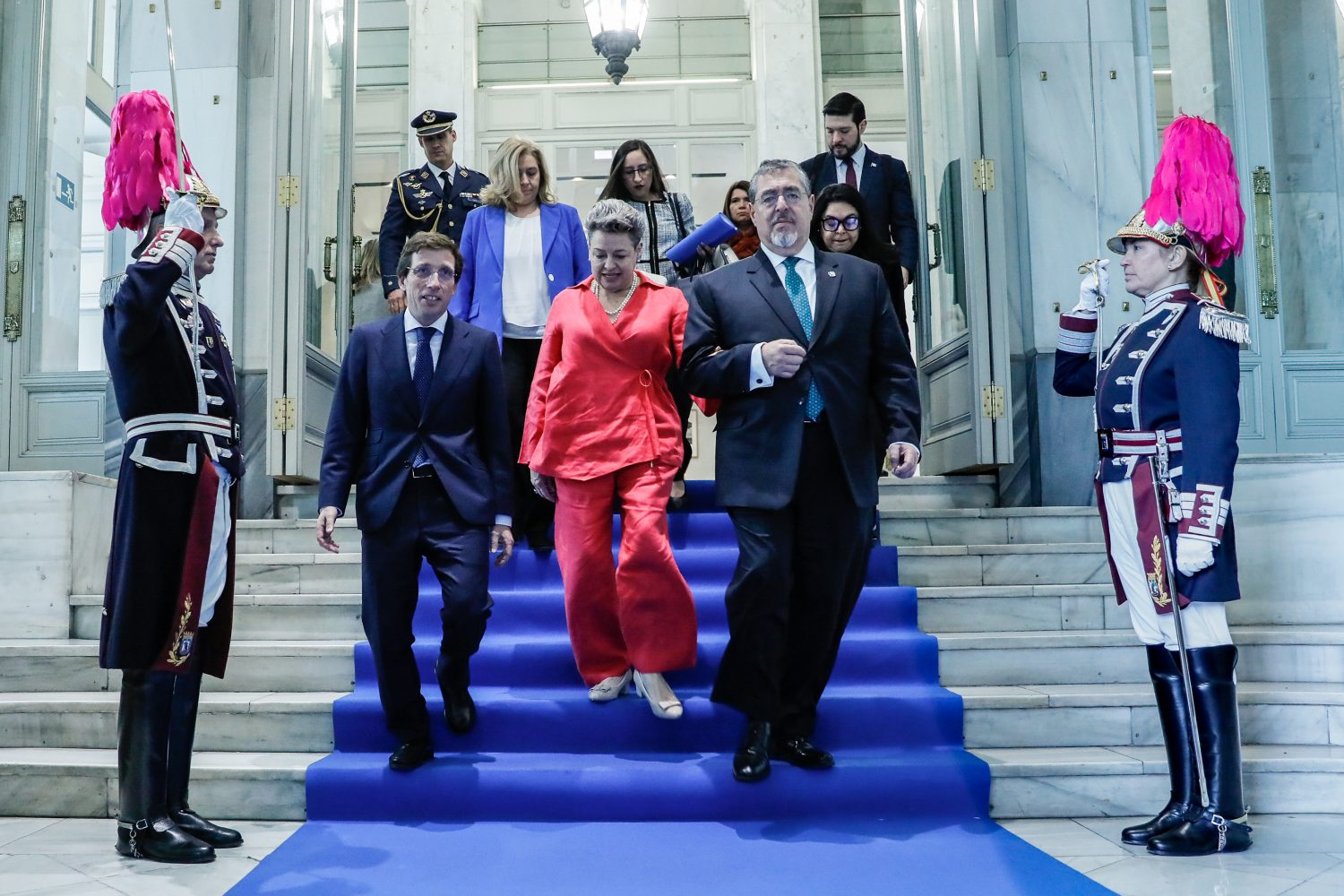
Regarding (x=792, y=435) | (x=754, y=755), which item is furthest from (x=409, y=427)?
(x=754, y=755)

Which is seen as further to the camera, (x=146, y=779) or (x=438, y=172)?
(x=438, y=172)

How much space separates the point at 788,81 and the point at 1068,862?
8.13m

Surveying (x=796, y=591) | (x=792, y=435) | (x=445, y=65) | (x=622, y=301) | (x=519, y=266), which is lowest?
(x=796, y=591)

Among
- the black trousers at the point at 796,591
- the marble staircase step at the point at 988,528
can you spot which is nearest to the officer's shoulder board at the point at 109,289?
the black trousers at the point at 796,591

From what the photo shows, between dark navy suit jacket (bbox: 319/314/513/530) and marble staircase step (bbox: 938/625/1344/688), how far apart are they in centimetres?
163

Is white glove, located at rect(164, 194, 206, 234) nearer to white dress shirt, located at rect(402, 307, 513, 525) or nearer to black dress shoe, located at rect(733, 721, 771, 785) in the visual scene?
white dress shirt, located at rect(402, 307, 513, 525)

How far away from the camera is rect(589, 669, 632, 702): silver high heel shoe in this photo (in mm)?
4008

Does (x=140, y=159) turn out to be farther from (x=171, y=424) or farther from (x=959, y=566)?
(x=959, y=566)

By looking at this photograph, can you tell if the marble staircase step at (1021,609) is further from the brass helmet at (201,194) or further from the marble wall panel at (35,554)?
the marble wall panel at (35,554)

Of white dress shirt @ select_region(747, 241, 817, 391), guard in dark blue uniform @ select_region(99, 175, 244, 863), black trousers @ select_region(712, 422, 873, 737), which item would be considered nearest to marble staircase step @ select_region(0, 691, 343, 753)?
guard in dark blue uniform @ select_region(99, 175, 244, 863)

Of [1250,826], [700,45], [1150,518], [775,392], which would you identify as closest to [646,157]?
[775,392]

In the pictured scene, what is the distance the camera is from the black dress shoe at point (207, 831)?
343 cm

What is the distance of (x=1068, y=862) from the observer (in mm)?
3234

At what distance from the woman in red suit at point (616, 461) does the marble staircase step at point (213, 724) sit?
87 centimetres
